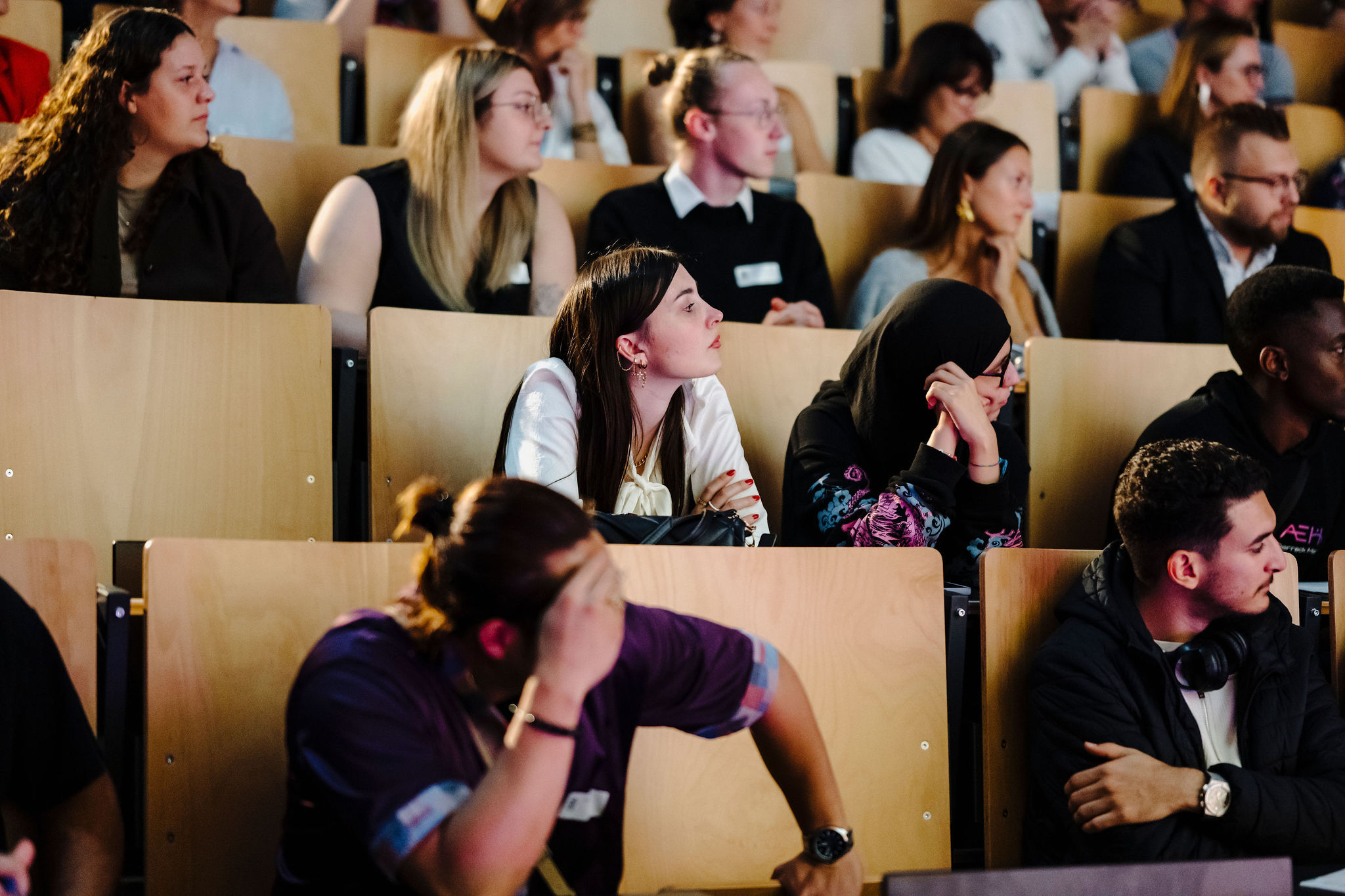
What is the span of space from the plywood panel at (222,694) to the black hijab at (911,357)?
107cm

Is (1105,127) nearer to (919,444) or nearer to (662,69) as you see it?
(662,69)

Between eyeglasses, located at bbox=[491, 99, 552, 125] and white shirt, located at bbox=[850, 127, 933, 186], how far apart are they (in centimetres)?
120

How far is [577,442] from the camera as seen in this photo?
6.79 feet

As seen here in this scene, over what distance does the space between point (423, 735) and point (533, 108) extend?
204 centimetres

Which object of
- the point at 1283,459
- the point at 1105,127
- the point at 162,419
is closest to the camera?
the point at 162,419

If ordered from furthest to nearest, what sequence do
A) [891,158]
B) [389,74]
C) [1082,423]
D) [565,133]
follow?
[891,158] → [565,133] → [389,74] → [1082,423]

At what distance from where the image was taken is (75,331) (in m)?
2.01

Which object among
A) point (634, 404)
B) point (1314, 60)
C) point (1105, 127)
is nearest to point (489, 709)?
point (634, 404)

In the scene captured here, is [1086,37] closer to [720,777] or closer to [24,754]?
[720,777]

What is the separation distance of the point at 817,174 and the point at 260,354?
1.78 m

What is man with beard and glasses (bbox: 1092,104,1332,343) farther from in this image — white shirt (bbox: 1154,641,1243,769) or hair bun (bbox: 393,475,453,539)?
hair bun (bbox: 393,475,453,539)

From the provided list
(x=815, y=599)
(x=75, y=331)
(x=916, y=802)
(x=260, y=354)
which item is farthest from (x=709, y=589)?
(x=75, y=331)

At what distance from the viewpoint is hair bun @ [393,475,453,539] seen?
48.3 inches

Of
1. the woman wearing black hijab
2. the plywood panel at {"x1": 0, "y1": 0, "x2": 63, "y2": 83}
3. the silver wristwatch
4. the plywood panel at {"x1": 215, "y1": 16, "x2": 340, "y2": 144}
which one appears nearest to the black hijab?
the woman wearing black hijab
